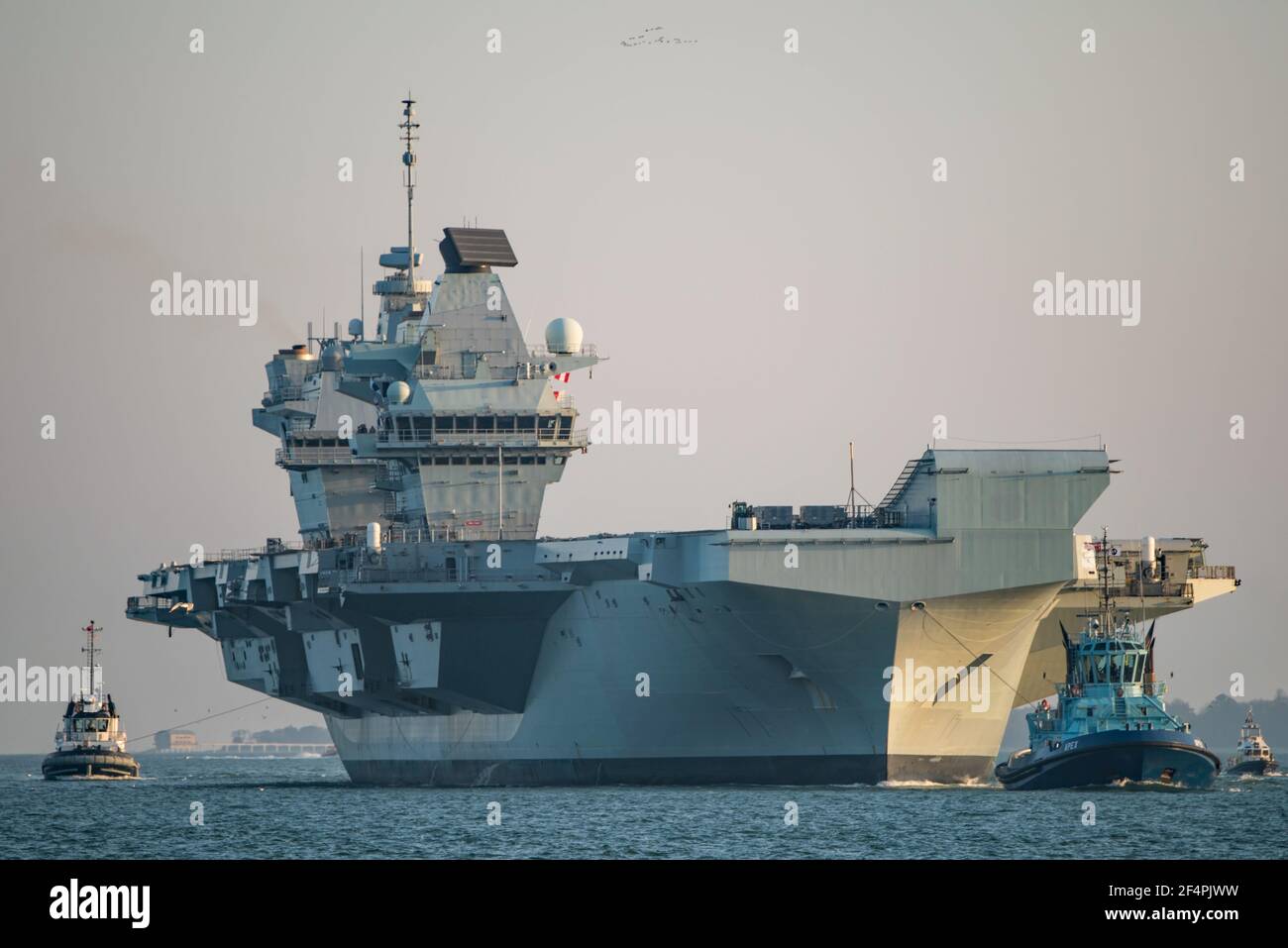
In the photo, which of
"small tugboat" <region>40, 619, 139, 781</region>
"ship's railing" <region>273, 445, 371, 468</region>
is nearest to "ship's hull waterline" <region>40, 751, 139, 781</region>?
"small tugboat" <region>40, 619, 139, 781</region>

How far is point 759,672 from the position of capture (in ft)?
144

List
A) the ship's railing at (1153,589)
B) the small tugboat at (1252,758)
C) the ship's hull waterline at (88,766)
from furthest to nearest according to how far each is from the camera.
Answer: the ship's hull waterline at (88,766)
the small tugboat at (1252,758)
the ship's railing at (1153,589)

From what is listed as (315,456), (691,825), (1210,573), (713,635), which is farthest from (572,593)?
(315,456)

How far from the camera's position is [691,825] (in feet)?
120

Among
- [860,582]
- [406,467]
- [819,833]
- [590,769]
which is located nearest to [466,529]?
[406,467]

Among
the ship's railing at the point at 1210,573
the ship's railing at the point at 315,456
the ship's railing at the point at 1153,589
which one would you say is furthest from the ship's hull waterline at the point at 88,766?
the ship's railing at the point at 1210,573

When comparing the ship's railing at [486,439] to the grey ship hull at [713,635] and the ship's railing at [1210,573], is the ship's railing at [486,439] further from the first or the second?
the ship's railing at [1210,573]

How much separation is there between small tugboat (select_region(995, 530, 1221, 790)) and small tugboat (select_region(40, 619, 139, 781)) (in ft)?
138

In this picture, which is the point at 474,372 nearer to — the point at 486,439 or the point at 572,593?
the point at 486,439

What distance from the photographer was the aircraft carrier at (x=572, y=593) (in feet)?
135

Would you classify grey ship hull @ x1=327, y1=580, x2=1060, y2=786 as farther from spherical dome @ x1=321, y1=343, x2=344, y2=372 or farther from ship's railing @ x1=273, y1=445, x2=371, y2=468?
spherical dome @ x1=321, y1=343, x2=344, y2=372

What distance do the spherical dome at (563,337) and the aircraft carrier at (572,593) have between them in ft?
0.21

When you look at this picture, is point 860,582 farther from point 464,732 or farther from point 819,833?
point 464,732
